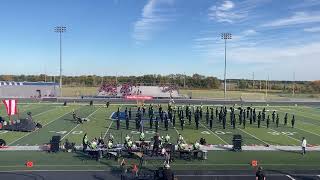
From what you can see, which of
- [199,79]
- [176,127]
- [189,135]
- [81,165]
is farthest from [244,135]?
[199,79]

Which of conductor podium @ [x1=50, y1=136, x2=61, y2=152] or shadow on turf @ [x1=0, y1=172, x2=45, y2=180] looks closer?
shadow on turf @ [x1=0, y1=172, x2=45, y2=180]

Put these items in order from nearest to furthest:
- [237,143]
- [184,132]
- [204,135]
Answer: [237,143] → [204,135] → [184,132]

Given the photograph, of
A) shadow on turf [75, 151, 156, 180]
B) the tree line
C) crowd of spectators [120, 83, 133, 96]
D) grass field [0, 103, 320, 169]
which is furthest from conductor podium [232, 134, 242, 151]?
the tree line

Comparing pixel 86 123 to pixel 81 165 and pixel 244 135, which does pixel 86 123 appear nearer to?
pixel 244 135

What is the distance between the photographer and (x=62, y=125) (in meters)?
35.0

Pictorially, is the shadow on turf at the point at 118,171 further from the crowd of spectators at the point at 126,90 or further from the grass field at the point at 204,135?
the crowd of spectators at the point at 126,90

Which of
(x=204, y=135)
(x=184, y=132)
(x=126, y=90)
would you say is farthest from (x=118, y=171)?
(x=126, y=90)

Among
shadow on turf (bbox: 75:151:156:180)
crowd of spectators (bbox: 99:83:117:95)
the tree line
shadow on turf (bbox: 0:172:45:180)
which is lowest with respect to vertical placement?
shadow on turf (bbox: 0:172:45:180)

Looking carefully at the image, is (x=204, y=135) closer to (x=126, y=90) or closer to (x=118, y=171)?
(x=118, y=171)

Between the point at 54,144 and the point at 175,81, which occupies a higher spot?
the point at 175,81

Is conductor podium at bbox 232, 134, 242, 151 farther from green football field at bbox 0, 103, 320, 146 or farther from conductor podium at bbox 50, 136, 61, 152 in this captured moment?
conductor podium at bbox 50, 136, 61, 152

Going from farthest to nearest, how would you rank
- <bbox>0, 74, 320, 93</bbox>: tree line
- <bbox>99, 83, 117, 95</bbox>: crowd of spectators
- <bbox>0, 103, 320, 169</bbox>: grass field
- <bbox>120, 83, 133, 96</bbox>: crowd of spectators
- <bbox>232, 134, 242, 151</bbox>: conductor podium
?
<bbox>0, 74, 320, 93</bbox>: tree line
<bbox>120, 83, 133, 96</bbox>: crowd of spectators
<bbox>99, 83, 117, 95</bbox>: crowd of spectators
<bbox>232, 134, 242, 151</bbox>: conductor podium
<bbox>0, 103, 320, 169</bbox>: grass field

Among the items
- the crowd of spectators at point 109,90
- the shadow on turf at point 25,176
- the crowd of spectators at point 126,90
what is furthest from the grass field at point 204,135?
the crowd of spectators at point 126,90

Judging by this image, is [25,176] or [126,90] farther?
[126,90]
